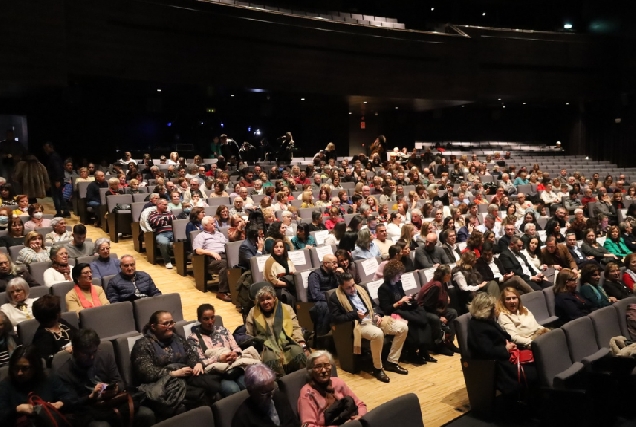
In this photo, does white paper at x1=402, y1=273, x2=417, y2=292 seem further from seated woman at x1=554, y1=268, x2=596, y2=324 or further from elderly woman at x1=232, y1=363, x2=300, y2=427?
elderly woman at x1=232, y1=363, x2=300, y2=427

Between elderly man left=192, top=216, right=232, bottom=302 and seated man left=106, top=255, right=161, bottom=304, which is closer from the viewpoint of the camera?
seated man left=106, top=255, right=161, bottom=304

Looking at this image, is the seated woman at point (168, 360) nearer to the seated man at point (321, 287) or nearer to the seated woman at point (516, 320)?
the seated man at point (321, 287)

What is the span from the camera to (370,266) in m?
5.32

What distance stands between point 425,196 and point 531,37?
28.1 ft

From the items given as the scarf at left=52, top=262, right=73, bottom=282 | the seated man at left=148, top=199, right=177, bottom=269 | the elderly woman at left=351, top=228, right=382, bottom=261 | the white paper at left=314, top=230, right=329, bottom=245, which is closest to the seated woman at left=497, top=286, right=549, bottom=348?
the elderly woman at left=351, top=228, right=382, bottom=261

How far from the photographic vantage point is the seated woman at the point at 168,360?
3143 mm

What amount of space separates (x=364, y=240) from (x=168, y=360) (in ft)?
9.28

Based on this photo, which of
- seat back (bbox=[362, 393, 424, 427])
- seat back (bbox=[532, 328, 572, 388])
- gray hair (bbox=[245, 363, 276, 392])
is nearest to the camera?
seat back (bbox=[362, 393, 424, 427])

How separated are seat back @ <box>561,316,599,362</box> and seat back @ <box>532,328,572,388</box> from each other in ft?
0.20

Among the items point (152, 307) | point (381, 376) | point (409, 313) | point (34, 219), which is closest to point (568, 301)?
point (409, 313)

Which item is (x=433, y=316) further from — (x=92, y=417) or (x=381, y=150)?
(x=381, y=150)

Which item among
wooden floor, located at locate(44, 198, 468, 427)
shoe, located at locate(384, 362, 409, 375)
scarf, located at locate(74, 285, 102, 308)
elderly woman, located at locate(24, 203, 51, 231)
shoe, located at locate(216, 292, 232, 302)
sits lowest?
wooden floor, located at locate(44, 198, 468, 427)

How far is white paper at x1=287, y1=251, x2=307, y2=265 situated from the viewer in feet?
18.1

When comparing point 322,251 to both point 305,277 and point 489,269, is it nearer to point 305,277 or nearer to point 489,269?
point 305,277
